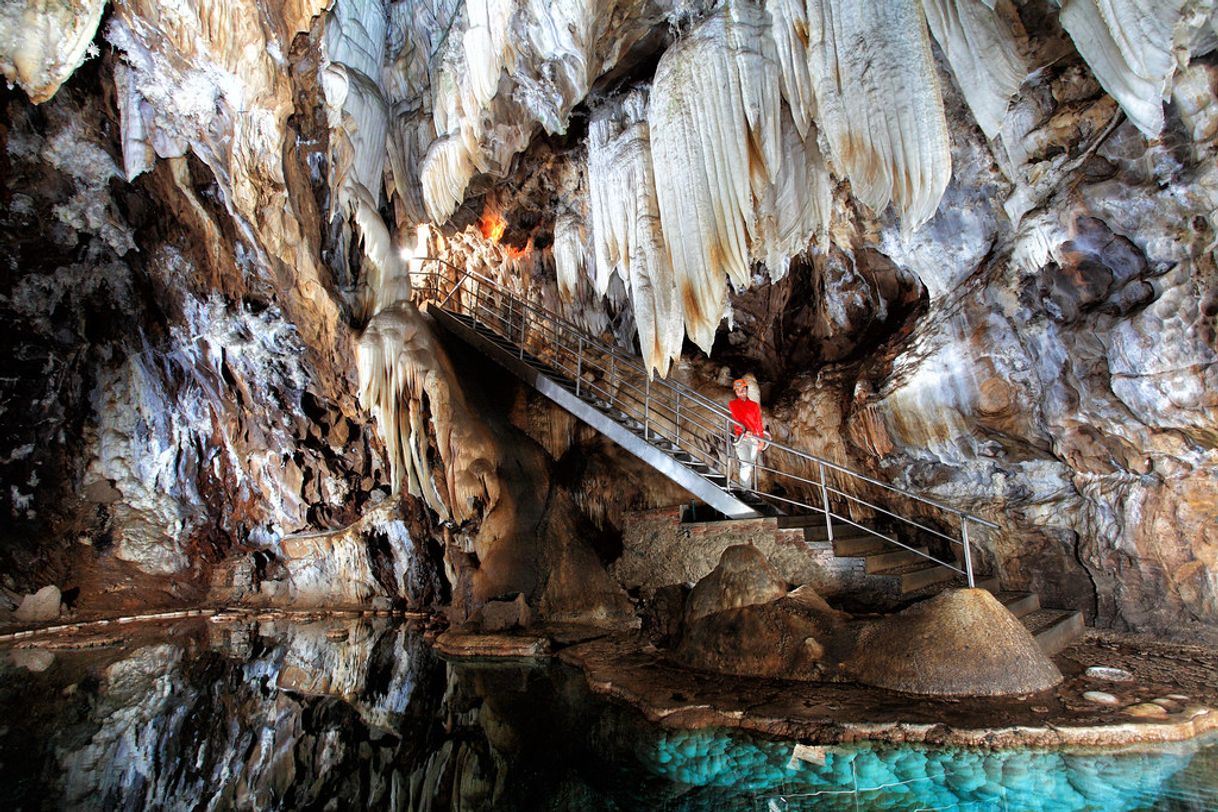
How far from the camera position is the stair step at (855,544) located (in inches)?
258

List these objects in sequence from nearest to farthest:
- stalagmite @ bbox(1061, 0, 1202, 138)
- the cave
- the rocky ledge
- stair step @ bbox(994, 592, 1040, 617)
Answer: stalagmite @ bbox(1061, 0, 1202, 138), the rocky ledge, the cave, stair step @ bbox(994, 592, 1040, 617)

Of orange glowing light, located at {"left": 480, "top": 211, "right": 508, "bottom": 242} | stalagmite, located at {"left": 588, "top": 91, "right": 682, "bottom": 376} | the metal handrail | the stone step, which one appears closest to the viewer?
stalagmite, located at {"left": 588, "top": 91, "right": 682, "bottom": 376}

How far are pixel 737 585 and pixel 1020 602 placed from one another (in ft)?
8.80

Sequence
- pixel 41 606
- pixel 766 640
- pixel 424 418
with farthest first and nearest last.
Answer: pixel 41 606, pixel 424 418, pixel 766 640

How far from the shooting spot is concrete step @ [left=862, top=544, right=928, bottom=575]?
251 inches

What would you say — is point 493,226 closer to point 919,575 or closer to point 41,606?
point 919,575

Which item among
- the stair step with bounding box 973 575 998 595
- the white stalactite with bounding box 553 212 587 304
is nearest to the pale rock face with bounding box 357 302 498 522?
the white stalactite with bounding box 553 212 587 304

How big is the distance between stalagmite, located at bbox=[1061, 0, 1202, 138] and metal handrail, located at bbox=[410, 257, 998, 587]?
3538 mm

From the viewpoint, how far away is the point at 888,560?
6727mm

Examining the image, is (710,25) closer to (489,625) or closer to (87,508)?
(489,625)

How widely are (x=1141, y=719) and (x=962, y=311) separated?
3841 millimetres

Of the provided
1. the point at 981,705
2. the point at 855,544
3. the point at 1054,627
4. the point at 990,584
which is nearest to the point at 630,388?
the point at 855,544

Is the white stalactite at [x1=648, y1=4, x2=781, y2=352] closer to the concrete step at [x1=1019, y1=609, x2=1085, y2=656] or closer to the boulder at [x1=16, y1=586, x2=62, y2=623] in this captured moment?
the concrete step at [x1=1019, y1=609, x2=1085, y2=656]

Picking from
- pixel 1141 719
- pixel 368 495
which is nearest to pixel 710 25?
pixel 1141 719
